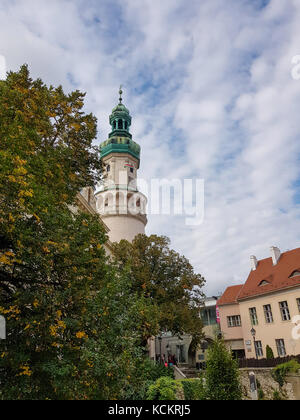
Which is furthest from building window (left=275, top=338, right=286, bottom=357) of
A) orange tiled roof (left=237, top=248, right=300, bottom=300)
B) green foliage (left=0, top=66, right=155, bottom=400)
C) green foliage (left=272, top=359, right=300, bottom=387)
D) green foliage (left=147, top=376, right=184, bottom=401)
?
green foliage (left=0, top=66, right=155, bottom=400)

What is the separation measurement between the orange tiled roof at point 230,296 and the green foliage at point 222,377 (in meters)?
26.9

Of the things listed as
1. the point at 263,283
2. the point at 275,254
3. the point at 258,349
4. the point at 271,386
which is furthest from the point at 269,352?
the point at 275,254

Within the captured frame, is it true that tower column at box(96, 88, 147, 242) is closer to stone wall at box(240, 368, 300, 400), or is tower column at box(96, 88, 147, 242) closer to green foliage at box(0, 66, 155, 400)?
stone wall at box(240, 368, 300, 400)

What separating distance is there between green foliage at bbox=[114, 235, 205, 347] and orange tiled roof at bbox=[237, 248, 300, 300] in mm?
8532

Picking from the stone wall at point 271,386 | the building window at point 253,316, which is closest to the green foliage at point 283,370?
the stone wall at point 271,386

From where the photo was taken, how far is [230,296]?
40.6 meters

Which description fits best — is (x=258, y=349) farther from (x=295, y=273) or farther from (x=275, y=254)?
(x=275, y=254)

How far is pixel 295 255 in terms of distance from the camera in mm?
34062

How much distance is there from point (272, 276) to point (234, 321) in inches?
318

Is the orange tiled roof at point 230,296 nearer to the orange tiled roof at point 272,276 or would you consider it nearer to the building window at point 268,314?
the orange tiled roof at point 272,276

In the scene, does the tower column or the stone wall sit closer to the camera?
the stone wall

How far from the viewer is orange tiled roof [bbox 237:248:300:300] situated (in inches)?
1254

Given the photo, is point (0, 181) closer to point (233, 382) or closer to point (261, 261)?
point (233, 382)
